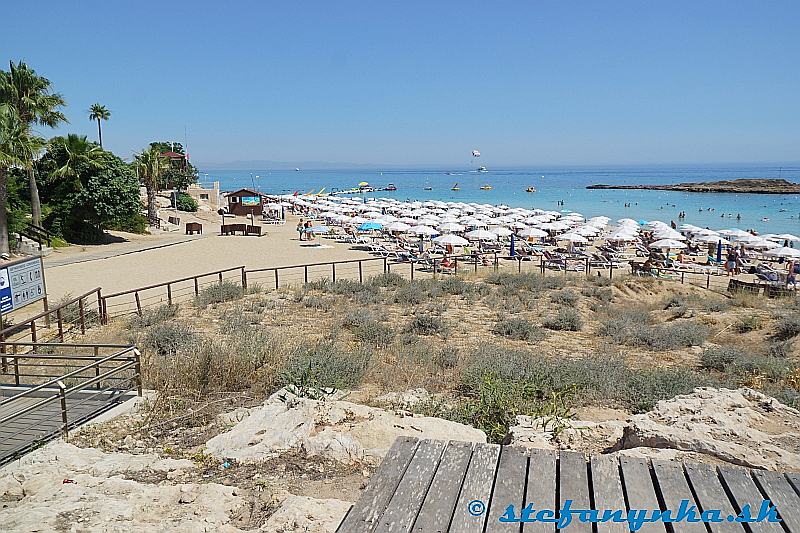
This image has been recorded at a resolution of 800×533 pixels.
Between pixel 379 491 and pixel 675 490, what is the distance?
136 cm

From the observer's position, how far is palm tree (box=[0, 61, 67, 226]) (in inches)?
1048

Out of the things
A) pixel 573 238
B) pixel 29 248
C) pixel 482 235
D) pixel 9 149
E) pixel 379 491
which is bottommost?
pixel 573 238

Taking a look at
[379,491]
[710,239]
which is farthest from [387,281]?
[710,239]

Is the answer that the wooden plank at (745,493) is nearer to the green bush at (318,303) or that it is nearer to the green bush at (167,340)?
the green bush at (167,340)

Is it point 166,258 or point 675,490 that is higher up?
point 675,490

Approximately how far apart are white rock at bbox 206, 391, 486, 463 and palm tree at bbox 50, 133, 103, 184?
2724 cm

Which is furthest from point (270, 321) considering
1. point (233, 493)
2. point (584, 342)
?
point (233, 493)

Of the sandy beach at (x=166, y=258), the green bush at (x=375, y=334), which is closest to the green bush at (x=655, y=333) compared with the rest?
the green bush at (x=375, y=334)

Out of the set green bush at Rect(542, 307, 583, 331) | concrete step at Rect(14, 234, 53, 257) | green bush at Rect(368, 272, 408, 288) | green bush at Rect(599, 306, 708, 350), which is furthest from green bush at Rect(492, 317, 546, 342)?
concrete step at Rect(14, 234, 53, 257)

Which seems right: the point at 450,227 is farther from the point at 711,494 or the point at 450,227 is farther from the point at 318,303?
the point at 711,494

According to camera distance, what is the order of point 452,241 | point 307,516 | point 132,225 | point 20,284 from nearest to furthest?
point 307,516 → point 20,284 → point 452,241 → point 132,225

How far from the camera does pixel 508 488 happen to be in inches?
110

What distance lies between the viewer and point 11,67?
2689 centimetres

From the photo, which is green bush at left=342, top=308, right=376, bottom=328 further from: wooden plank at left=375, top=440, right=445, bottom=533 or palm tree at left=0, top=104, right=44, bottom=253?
palm tree at left=0, top=104, right=44, bottom=253
